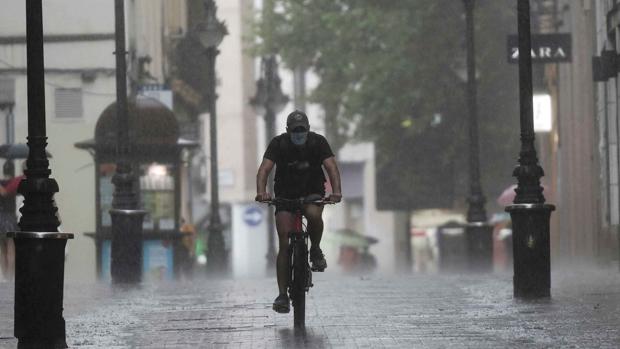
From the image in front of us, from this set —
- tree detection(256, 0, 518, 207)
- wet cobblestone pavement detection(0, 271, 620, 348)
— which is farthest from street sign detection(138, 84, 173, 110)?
tree detection(256, 0, 518, 207)

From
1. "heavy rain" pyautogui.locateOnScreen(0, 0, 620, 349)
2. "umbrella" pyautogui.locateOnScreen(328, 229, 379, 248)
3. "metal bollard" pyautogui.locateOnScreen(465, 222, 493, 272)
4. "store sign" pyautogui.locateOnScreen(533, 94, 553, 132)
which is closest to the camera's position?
"heavy rain" pyautogui.locateOnScreen(0, 0, 620, 349)

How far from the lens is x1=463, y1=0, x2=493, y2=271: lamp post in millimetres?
28516

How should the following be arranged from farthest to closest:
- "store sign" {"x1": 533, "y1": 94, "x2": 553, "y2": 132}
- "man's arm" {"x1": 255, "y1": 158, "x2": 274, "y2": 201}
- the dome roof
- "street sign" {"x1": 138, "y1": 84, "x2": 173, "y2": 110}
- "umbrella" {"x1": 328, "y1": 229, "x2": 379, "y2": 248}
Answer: "umbrella" {"x1": 328, "y1": 229, "x2": 379, "y2": 248}
"store sign" {"x1": 533, "y1": 94, "x2": 553, "y2": 132}
"street sign" {"x1": 138, "y1": 84, "x2": 173, "y2": 110}
the dome roof
"man's arm" {"x1": 255, "y1": 158, "x2": 274, "y2": 201}

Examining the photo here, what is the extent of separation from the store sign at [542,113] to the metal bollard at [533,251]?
793 inches

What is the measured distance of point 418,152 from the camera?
155 ft

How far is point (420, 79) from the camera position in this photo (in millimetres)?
45125

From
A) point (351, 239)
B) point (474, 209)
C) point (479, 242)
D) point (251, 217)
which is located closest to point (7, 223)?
point (479, 242)

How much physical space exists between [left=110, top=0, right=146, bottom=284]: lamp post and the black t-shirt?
33.1 feet

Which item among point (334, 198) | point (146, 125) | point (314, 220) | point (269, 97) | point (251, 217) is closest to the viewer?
point (334, 198)

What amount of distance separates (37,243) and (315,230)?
2699 millimetres

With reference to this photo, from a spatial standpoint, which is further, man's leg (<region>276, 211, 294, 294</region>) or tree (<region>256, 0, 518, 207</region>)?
tree (<region>256, 0, 518, 207</region>)

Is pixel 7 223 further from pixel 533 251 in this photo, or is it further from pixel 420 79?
pixel 420 79

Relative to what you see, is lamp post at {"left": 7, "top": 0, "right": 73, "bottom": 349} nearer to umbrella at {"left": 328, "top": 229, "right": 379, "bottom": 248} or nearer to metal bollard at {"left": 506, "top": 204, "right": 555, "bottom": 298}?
metal bollard at {"left": 506, "top": 204, "right": 555, "bottom": 298}

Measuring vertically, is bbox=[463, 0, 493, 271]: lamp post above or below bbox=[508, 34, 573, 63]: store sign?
below
